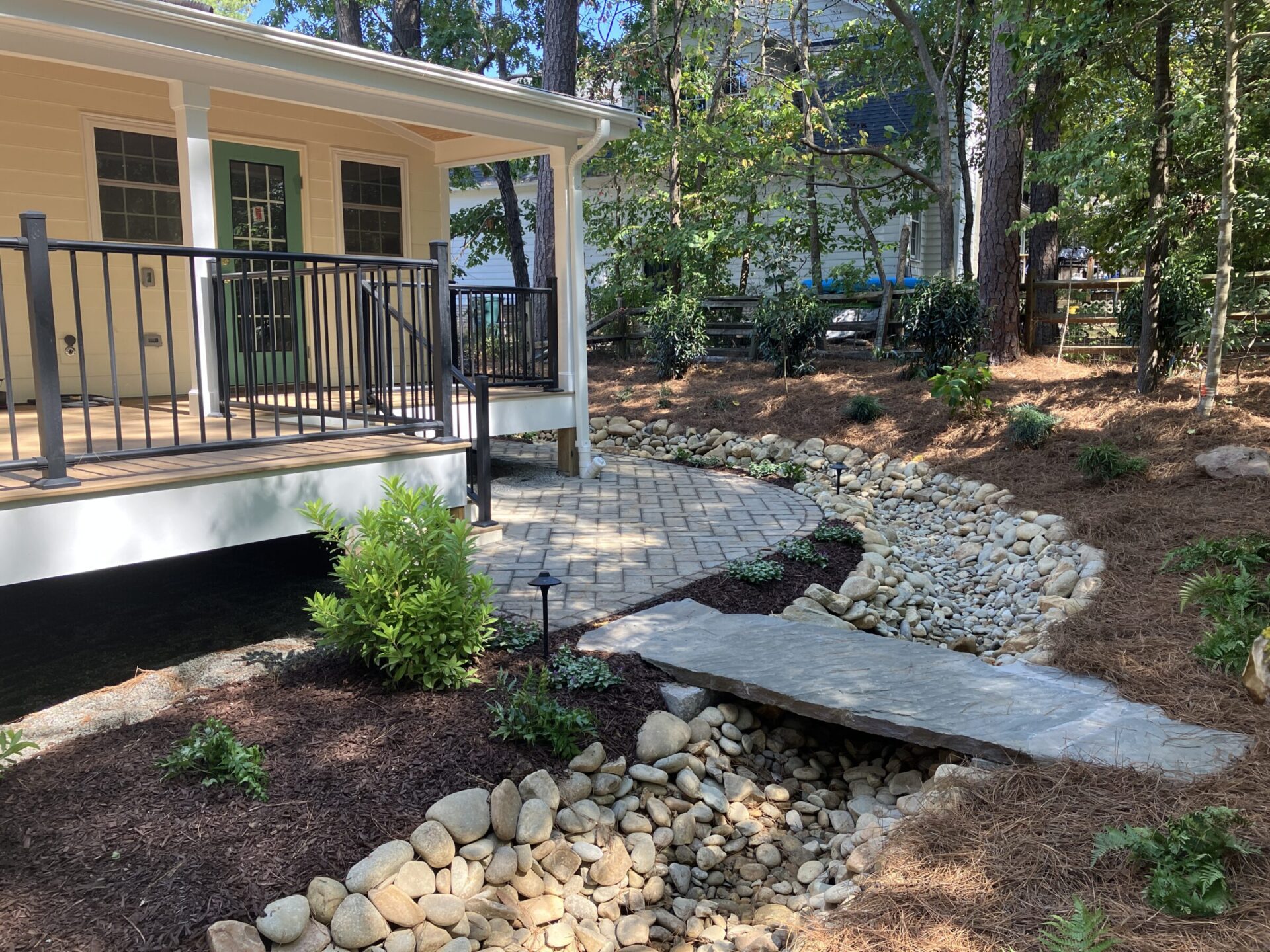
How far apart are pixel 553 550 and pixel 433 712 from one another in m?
2.60

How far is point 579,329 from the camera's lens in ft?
28.0

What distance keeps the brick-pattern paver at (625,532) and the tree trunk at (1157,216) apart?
12.2ft

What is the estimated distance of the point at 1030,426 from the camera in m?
→ 8.48

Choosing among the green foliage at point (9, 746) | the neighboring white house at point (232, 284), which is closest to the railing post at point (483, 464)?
the neighboring white house at point (232, 284)

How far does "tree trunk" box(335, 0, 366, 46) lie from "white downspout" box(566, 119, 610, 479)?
35.4 ft

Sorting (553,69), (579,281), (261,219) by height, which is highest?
(553,69)

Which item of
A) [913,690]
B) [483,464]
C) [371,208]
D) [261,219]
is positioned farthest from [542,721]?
[371,208]

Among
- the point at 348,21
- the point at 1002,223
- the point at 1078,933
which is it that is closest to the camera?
the point at 1078,933

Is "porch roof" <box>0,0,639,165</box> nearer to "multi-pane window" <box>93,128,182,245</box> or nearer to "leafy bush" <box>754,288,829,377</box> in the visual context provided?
"multi-pane window" <box>93,128,182,245</box>

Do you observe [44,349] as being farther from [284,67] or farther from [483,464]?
[284,67]

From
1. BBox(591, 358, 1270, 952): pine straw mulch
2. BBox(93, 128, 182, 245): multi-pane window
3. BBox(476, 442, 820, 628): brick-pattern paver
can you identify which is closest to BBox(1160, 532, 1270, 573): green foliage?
BBox(591, 358, 1270, 952): pine straw mulch

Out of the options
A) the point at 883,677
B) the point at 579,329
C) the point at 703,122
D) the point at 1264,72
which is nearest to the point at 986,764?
the point at 883,677

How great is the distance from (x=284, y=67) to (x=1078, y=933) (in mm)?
6035

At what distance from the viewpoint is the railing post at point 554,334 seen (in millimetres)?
8516
